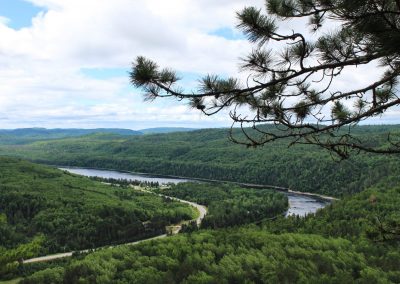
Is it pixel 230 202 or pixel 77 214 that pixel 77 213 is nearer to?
pixel 77 214

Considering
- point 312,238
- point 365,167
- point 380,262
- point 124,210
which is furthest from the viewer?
point 365,167

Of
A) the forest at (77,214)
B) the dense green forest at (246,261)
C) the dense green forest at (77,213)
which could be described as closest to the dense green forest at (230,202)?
the forest at (77,214)

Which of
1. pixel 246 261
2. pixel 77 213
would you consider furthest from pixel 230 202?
pixel 246 261

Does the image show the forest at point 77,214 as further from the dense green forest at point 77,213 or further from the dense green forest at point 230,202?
the dense green forest at point 230,202

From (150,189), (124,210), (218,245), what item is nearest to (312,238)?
(218,245)

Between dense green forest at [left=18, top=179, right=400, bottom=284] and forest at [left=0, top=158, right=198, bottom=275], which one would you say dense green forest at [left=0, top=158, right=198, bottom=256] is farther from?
dense green forest at [left=18, top=179, right=400, bottom=284]

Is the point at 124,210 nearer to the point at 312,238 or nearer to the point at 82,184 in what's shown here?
the point at 82,184
